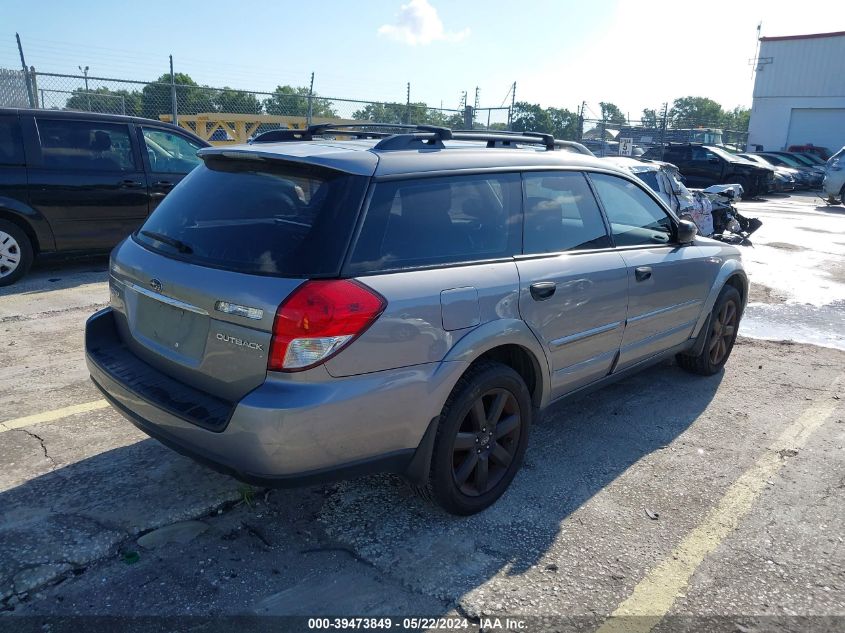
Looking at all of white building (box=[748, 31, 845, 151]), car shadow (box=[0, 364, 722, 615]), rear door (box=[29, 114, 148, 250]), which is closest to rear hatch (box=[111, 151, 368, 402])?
car shadow (box=[0, 364, 722, 615])

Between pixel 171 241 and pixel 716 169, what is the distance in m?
22.2

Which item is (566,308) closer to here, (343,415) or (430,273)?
(430,273)

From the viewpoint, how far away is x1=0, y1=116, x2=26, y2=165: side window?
693 cm

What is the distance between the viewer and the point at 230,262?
9.25 feet

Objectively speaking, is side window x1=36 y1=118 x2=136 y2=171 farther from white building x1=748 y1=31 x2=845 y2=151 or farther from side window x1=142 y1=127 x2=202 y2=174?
white building x1=748 y1=31 x2=845 y2=151

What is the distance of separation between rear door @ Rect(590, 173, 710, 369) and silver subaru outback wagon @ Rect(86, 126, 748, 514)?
14cm

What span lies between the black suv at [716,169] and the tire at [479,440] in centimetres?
2116

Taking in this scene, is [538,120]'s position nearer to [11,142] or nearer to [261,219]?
[11,142]

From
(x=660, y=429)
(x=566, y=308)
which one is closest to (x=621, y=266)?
(x=566, y=308)

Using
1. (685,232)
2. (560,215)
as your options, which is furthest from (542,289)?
(685,232)

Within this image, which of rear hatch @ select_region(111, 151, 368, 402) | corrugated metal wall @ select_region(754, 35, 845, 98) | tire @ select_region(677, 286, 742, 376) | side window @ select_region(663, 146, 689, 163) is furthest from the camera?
corrugated metal wall @ select_region(754, 35, 845, 98)

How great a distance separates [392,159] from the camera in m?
3.03

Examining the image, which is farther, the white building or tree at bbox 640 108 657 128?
the white building

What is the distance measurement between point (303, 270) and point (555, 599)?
5.45ft
